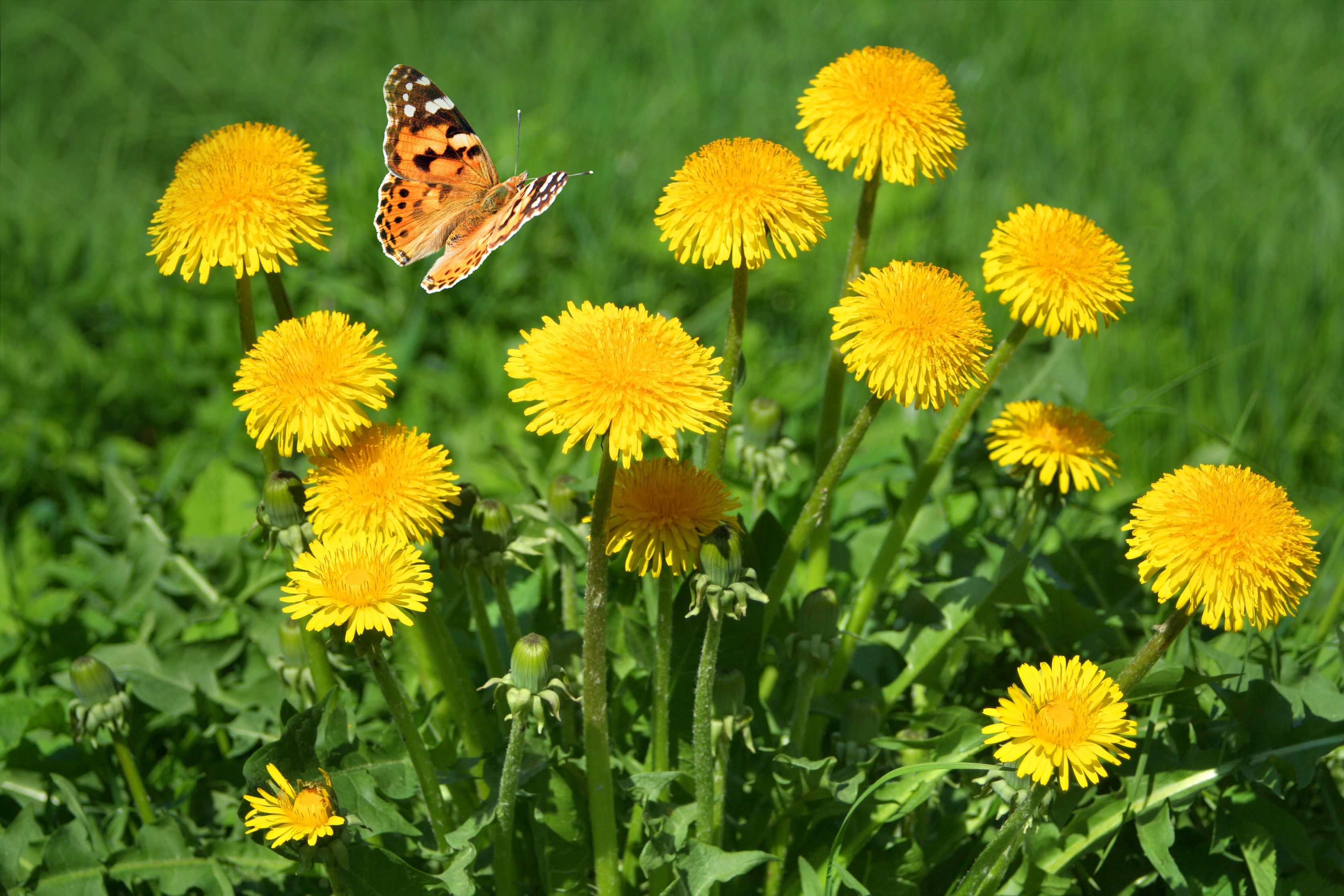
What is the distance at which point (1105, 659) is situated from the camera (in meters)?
2.66

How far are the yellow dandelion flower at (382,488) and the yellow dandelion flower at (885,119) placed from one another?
95 cm

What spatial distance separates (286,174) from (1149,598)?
2.35 metres

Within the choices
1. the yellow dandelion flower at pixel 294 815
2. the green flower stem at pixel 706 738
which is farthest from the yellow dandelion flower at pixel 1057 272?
the yellow dandelion flower at pixel 294 815

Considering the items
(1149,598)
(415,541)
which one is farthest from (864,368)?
(1149,598)

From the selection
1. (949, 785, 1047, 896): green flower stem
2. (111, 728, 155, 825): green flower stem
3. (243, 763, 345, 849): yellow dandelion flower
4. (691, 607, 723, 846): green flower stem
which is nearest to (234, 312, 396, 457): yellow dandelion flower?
(243, 763, 345, 849): yellow dandelion flower

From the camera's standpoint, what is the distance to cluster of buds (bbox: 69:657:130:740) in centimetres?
226

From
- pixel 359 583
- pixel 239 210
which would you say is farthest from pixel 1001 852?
pixel 239 210

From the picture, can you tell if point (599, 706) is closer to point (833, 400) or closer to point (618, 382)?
point (618, 382)

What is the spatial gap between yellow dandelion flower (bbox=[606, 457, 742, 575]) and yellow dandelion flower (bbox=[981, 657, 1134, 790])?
1.76 ft

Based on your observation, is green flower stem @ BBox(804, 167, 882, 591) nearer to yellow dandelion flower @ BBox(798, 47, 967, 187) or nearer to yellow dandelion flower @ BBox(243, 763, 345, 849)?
yellow dandelion flower @ BBox(798, 47, 967, 187)

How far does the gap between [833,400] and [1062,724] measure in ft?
2.98

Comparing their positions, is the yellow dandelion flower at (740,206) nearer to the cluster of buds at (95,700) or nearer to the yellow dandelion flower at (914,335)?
the yellow dandelion flower at (914,335)

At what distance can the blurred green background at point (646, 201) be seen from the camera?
3.96 metres

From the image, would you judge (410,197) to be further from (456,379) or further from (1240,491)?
(1240,491)
